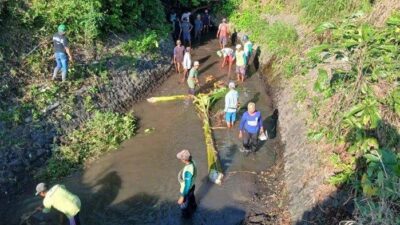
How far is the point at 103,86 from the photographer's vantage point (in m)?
14.6

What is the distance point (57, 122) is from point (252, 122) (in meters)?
5.55

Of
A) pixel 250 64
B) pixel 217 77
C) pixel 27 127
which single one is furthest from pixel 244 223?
pixel 250 64

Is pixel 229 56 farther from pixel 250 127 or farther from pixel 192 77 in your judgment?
pixel 250 127

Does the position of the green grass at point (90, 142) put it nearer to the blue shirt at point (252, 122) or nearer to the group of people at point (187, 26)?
the blue shirt at point (252, 122)

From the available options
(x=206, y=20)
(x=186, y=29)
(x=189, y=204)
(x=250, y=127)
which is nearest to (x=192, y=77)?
(x=250, y=127)

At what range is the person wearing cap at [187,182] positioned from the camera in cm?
935

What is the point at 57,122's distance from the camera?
1258 centimetres

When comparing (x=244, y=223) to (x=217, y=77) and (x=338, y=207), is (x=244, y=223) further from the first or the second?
(x=217, y=77)

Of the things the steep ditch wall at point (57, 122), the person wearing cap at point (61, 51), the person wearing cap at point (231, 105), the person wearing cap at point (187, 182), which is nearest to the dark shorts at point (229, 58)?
the steep ditch wall at point (57, 122)

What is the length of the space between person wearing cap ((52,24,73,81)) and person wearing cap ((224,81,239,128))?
4.93 m

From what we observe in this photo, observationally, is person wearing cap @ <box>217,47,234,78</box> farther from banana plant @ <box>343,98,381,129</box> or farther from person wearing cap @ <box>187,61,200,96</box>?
banana plant @ <box>343,98,381,129</box>

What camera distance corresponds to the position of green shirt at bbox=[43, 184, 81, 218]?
877cm

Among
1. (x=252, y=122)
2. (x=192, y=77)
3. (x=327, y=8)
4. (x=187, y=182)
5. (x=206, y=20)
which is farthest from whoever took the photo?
(x=206, y=20)

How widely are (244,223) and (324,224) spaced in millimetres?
2130
